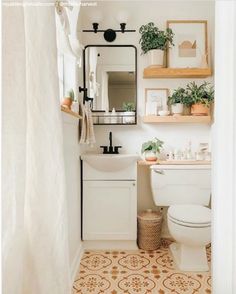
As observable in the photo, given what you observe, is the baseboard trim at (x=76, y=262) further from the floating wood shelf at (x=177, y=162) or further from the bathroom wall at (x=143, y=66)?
the floating wood shelf at (x=177, y=162)

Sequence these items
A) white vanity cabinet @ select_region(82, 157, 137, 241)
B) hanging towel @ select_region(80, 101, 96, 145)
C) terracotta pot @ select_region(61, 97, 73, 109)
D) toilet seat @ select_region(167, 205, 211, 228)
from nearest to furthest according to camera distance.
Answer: terracotta pot @ select_region(61, 97, 73, 109)
toilet seat @ select_region(167, 205, 211, 228)
hanging towel @ select_region(80, 101, 96, 145)
white vanity cabinet @ select_region(82, 157, 137, 241)

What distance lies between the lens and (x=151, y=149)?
8.58 feet

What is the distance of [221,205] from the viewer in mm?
785

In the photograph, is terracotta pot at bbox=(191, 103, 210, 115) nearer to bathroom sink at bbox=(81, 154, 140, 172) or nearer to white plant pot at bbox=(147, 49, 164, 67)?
white plant pot at bbox=(147, 49, 164, 67)

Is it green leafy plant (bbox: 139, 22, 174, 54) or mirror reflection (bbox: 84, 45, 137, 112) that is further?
mirror reflection (bbox: 84, 45, 137, 112)

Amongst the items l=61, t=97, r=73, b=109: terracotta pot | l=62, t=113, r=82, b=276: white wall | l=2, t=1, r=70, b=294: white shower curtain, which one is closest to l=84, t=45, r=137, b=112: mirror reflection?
l=62, t=113, r=82, b=276: white wall

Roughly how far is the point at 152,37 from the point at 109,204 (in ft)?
5.44

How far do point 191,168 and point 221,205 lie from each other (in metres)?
1.68

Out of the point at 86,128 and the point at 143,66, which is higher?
the point at 143,66

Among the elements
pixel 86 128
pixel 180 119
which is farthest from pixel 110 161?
pixel 180 119

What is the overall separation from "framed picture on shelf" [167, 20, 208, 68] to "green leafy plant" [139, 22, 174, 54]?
0.33 ft

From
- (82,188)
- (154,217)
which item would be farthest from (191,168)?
(82,188)

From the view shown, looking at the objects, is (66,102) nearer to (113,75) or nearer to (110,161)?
(110,161)

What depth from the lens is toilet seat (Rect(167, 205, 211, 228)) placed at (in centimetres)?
196
